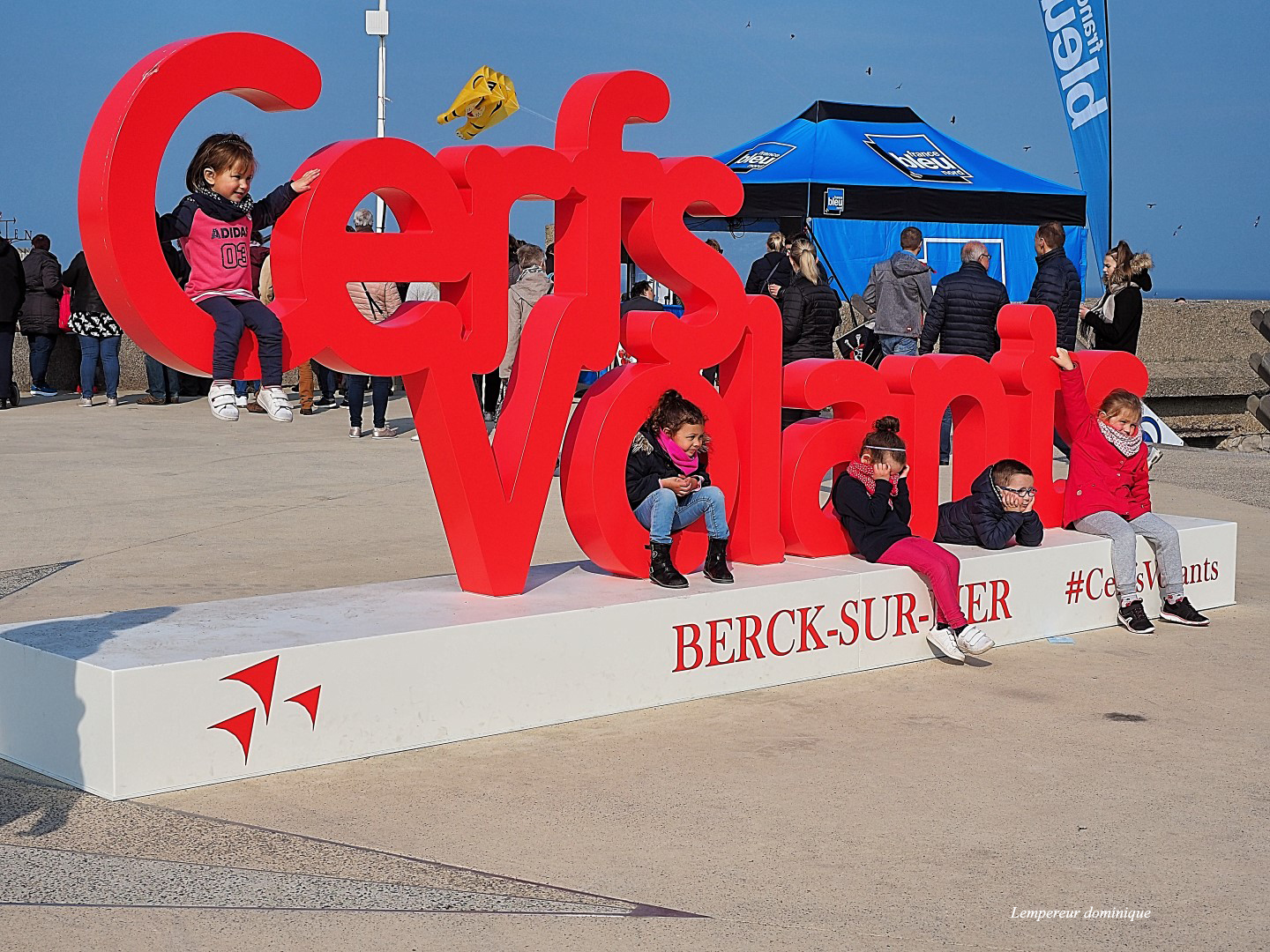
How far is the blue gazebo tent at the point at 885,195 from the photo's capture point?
730 inches

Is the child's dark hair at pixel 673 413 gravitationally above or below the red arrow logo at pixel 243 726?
above

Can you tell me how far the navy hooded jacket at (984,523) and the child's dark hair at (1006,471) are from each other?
0.12ft

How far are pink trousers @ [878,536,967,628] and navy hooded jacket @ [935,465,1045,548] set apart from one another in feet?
1.64

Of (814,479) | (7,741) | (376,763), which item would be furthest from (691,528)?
(7,741)

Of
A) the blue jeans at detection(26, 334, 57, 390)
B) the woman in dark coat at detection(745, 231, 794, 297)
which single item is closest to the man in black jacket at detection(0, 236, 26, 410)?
the blue jeans at detection(26, 334, 57, 390)

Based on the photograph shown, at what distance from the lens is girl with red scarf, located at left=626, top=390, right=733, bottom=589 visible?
23.1ft

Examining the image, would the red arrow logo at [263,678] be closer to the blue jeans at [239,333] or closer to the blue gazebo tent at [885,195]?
the blue jeans at [239,333]

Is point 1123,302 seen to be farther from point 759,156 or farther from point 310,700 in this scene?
point 310,700

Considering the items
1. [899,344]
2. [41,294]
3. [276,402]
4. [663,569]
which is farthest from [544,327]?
[41,294]

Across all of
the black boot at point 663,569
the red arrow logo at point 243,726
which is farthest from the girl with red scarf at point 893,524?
the red arrow logo at point 243,726

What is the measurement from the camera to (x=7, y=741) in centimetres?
549

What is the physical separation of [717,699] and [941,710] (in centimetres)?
94

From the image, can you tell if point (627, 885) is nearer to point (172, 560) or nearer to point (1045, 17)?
point (172, 560)

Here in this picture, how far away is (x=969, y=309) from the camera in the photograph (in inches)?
478
